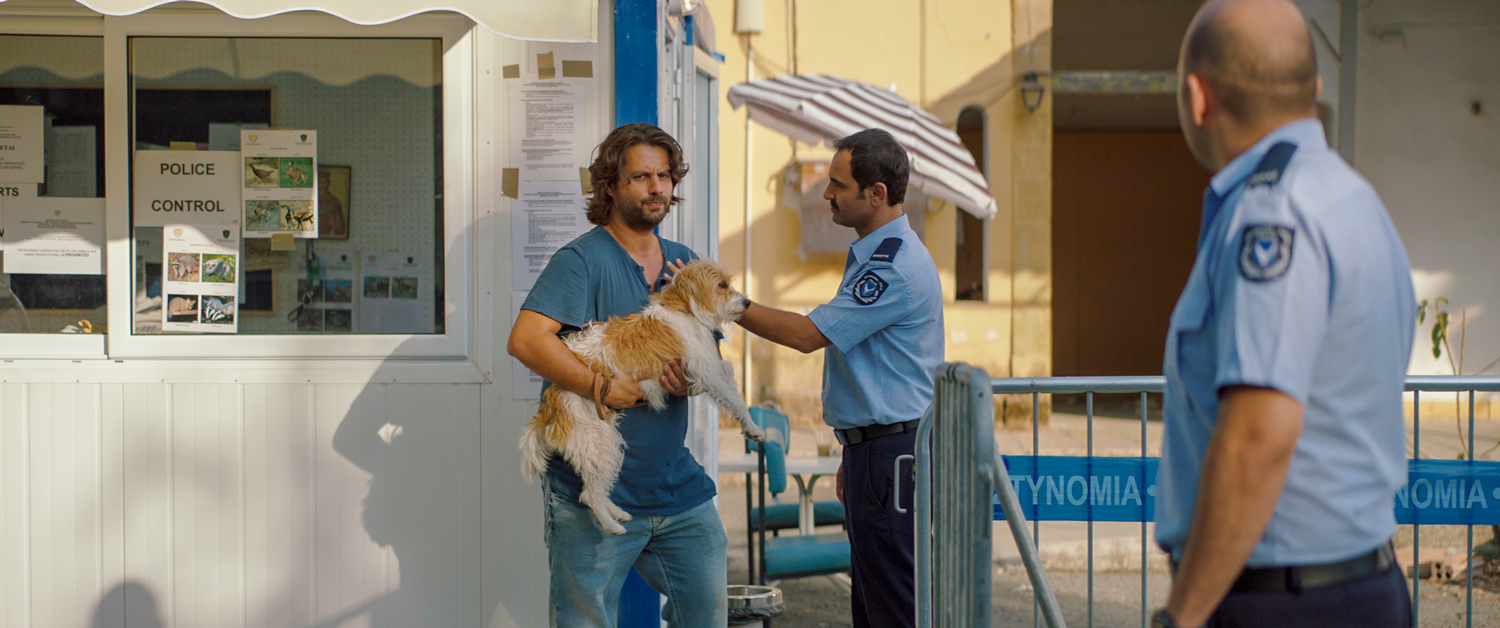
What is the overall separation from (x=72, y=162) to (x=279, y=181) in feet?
2.64

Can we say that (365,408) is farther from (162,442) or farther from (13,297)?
(13,297)

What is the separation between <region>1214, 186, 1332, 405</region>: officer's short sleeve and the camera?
122 centimetres

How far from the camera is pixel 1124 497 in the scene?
335 centimetres

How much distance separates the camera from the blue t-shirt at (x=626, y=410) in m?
2.52

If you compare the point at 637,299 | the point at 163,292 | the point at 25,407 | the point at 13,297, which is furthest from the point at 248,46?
the point at 637,299

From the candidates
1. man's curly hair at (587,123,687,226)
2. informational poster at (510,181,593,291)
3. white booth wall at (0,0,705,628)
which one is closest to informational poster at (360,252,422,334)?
white booth wall at (0,0,705,628)

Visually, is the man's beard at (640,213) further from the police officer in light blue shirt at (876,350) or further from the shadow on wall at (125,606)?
the shadow on wall at (125,606)

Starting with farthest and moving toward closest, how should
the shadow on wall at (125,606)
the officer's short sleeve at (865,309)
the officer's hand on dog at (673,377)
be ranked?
the shadow on wall at (125,606) < the officer's short sleeve at (865,309) < the officer's hand on dog at (673,377)

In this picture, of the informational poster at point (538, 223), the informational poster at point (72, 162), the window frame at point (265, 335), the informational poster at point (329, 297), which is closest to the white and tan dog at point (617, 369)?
the informational poster at point (538, 223)

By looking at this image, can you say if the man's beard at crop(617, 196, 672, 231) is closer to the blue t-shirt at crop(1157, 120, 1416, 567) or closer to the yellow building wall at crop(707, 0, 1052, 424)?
the blue t-shirt at crop(1157, 120, 1416, 567)

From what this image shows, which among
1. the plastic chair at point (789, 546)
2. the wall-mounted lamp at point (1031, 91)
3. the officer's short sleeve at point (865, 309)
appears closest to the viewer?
the officer's short sleeve at point (865, 309)

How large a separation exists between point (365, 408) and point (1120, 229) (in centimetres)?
1266

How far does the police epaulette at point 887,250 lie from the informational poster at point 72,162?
299 centimetres

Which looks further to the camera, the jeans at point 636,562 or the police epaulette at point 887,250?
the police epaulette at point 887,250
